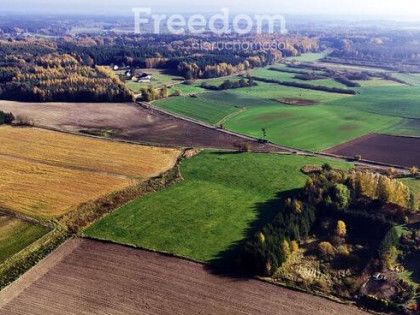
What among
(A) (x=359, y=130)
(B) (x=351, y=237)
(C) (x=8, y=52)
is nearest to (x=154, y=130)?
(A) (x=359, y=130)

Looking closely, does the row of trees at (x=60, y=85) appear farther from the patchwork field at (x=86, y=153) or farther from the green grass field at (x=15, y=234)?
the green grass field at (x=15, y=234)

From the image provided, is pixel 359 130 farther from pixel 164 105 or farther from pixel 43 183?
pixel 43 183

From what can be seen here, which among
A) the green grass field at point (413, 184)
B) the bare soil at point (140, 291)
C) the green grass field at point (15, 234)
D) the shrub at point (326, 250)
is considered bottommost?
the bare soil at point (140, 291)

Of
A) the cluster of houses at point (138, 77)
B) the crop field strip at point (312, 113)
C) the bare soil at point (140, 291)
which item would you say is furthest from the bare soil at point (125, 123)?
the bare soil at point (140, 291)

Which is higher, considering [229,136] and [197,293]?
[229,136]

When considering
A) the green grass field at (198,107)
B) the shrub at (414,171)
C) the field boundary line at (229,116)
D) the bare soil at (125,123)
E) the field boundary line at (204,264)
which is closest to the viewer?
the field boundary line at (204,264)

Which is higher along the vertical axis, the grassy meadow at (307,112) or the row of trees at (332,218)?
the grassy meadow at (307,112)

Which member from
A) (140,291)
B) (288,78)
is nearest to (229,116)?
(288,78)
